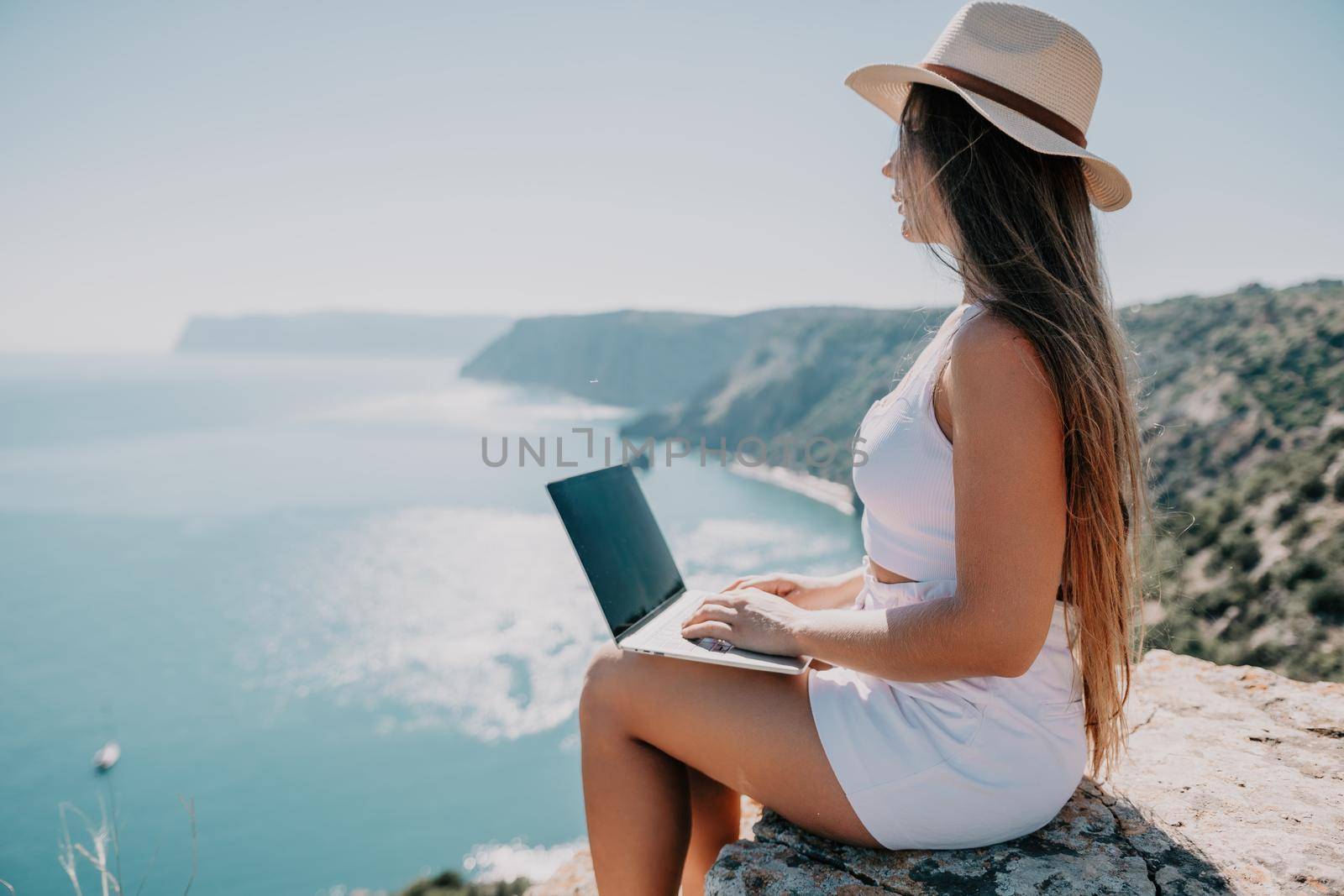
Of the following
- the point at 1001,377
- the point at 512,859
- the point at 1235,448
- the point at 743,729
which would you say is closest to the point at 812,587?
the point at 743,729

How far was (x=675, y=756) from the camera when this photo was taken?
1.30 metres

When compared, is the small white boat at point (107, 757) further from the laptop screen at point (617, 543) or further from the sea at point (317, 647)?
the laptop screen at point (617, 543)

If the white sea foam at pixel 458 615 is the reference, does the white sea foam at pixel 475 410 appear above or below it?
above

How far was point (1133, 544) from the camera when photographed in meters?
1.23

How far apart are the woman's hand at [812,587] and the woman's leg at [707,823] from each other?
0.38m

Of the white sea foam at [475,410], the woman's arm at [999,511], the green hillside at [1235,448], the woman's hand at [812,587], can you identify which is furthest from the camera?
the white sea foam at [475,410]

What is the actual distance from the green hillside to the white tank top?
28 cm

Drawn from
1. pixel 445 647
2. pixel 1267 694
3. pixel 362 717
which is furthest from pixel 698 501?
pixel 1267 694

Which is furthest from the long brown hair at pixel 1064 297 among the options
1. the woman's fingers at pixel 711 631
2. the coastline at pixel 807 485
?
the coastline at pixel 807 485

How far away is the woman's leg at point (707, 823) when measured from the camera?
1472mm

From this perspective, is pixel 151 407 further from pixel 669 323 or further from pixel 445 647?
pixel 445 647

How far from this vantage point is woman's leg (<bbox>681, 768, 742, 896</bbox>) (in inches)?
57.9

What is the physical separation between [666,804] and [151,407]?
136020 millimetres

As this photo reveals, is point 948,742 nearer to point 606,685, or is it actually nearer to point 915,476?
point 915,476
